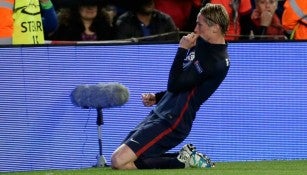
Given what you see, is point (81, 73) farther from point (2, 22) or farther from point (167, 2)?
point (167, 2)

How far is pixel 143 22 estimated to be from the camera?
15.9 m

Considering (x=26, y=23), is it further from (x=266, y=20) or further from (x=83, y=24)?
(x=266, y=20)

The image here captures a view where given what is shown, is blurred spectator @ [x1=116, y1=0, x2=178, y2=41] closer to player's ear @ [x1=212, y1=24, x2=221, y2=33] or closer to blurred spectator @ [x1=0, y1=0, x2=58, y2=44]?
blurred spectator @ [x1=0, y1=0, x2=58, y2=44]

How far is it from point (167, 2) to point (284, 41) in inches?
98.8

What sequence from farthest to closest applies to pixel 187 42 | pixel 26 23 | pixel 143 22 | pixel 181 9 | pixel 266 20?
pixel 181 9, pixel 266 20, pixel 143 22, pixel 26 23, pixel 187 42

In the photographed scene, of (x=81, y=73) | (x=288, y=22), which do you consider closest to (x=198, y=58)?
(x=81, y=73)

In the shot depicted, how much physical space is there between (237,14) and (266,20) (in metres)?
0.50

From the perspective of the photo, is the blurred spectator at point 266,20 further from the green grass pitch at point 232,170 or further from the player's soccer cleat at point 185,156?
the player's soccer cleat at point 185,156

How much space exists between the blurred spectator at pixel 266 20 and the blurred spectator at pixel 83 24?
2162 mm

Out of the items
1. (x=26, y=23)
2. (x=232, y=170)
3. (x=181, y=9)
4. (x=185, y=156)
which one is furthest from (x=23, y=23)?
(x=232, y=170)

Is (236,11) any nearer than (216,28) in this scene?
No

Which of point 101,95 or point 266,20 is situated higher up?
point 266,20

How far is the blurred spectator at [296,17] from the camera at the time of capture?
1594 centimetres

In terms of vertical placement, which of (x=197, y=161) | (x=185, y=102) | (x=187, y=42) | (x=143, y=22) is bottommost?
(x=197, y=161)
